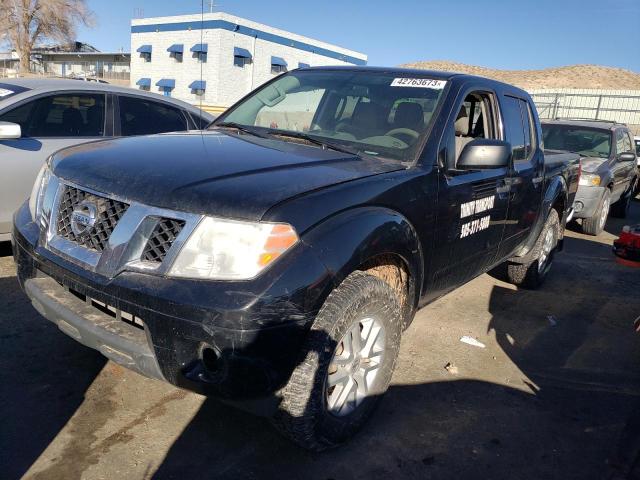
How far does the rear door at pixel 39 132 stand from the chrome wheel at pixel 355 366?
338 cm

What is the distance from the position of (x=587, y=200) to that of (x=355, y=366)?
6.88 m

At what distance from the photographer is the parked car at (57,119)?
14.8 ft

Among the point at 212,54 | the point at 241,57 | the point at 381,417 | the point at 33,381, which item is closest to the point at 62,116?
the point at 33,381

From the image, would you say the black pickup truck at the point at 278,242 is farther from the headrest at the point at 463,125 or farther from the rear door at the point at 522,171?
the rear door at the point at 522,171

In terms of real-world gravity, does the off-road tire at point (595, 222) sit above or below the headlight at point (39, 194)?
below

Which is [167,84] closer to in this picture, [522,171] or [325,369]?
[522,171]

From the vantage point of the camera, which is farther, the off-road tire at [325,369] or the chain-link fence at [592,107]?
the chain-link fence at [592,107]

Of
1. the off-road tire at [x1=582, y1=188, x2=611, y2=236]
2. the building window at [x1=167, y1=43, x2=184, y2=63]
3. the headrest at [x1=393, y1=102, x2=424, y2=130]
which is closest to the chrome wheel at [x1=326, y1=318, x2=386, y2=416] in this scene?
the headrest at [x1=393, y1=102, x2=424, y2=130]

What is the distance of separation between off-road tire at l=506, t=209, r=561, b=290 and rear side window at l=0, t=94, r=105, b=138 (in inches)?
164

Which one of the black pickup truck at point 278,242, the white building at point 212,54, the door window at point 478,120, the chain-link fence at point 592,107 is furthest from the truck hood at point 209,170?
the white building at point 212,54

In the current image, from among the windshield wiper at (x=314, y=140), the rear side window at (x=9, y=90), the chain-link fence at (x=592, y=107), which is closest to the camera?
the windshield wiper at (x=314, y=140)

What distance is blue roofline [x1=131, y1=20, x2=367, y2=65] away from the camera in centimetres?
3409

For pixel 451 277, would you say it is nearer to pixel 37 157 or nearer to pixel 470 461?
pixel 470 461

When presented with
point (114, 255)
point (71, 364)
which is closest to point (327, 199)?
point (114, 255)
